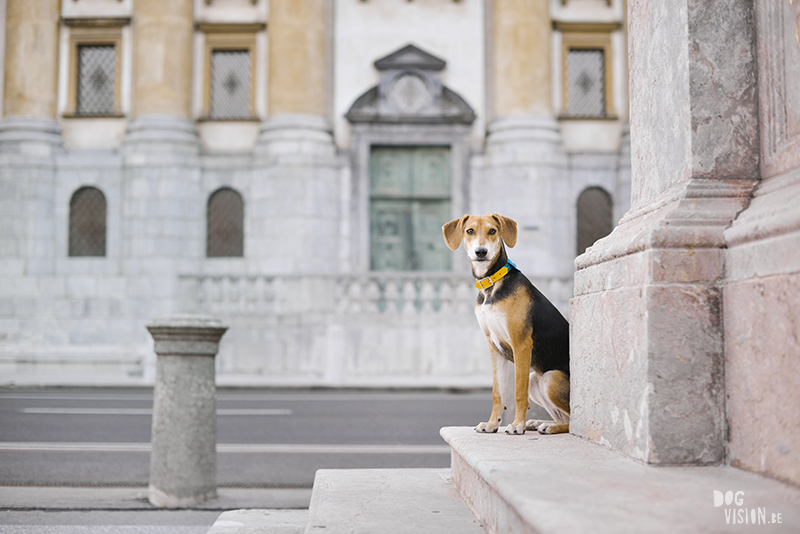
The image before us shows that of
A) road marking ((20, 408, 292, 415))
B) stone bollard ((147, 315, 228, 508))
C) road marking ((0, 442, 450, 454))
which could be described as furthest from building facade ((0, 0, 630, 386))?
stone bollard ((147, 315, 228, 508))

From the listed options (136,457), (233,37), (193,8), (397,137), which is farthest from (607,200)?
(136,457)

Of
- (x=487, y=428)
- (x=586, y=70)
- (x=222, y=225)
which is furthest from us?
(x=586, y=70)

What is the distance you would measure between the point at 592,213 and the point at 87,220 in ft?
43.4

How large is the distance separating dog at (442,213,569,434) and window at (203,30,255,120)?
16.7 metres

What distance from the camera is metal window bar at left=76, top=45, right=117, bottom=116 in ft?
63.6

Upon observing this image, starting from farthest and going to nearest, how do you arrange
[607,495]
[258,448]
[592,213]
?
[592,213] < [258,448] < [607,495]

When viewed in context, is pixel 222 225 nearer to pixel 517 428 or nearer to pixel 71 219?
pixel 71 219

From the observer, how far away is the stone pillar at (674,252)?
2.83 metres

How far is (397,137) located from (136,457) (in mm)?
13037

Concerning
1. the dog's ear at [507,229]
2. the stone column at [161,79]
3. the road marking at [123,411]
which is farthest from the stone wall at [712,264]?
the stone column at [161,79]

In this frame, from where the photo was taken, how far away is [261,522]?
407 cm

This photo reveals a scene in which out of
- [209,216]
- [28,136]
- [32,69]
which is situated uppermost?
[32,69]

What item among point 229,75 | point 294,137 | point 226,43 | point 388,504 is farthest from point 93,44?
point 388,504

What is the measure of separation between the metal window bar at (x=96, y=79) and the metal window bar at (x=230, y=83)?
270cm
